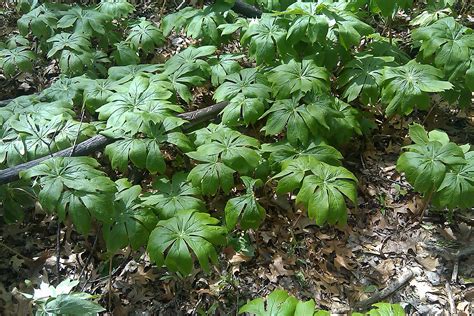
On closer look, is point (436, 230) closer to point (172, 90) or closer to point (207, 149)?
point (207, 149)

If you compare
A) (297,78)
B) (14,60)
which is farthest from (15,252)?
(297,78)

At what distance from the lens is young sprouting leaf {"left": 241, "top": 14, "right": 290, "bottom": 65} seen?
151 inches

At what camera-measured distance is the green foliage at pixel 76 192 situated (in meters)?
2.94

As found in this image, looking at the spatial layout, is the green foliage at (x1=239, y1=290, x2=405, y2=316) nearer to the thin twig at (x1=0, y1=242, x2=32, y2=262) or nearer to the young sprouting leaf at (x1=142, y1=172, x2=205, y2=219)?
the young sprouting leaf at (x1=142, y1=172, x2=205, y2=219)

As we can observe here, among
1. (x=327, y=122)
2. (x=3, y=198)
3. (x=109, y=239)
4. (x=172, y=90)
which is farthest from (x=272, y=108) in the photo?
(x=3, y=198)

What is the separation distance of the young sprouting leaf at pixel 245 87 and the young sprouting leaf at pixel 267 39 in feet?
0.46

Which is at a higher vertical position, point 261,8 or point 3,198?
point 261,8

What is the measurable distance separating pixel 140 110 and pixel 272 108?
0.95m

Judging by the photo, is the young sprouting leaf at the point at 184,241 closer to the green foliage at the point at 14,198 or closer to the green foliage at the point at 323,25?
the green foliage at the point at 14,198

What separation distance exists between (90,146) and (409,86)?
7.69 ft

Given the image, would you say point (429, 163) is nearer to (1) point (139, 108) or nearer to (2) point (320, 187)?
(2) point (320, 187)

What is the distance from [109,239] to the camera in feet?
9.99

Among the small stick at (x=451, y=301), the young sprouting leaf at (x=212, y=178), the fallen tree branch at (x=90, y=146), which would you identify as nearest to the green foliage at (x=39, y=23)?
the fallen tree branch at (x=90, y=146)

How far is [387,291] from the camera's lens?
132 inches
